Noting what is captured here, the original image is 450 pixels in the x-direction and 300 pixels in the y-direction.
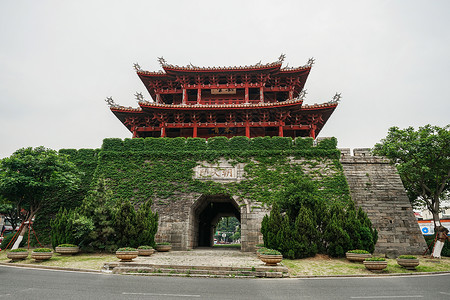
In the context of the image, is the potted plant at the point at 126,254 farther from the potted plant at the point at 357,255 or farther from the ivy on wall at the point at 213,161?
the potted plant at the point at 357,255

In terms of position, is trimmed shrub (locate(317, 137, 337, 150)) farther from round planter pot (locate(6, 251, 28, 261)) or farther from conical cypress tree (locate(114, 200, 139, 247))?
round planter pot (locate(6, 251, 28, 261))

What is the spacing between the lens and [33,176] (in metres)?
14.3

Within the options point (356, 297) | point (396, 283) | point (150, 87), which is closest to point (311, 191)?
point (396, 283)

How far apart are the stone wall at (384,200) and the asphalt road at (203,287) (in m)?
5.30

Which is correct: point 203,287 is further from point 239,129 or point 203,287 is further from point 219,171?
point 239,129

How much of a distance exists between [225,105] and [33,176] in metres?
13.2

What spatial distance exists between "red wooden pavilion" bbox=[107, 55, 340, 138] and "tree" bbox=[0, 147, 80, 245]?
7.75 m

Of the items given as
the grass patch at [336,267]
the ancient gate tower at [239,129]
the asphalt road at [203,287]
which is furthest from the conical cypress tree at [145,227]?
the grass patch at [336,267]

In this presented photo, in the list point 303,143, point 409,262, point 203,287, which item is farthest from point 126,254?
point 303,143

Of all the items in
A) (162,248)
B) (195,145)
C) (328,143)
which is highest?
(328,143)

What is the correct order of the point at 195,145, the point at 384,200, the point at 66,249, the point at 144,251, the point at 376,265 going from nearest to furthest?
the point at 376,265 < the point at 66,249 < the point at 144,251 < the point at 384,200 < the point at 195,145

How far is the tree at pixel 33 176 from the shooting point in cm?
1375

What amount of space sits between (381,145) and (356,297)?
38.2 ft

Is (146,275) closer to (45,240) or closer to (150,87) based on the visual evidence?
(45,240)
